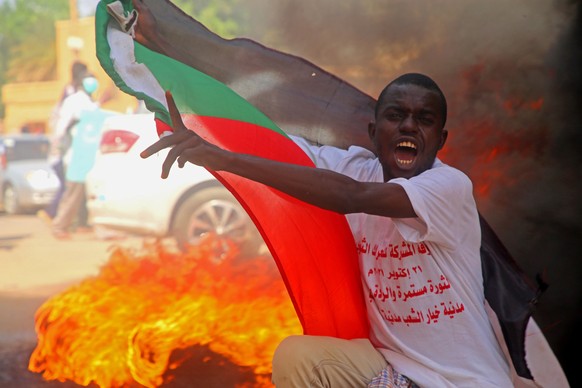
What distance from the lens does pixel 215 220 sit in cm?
424

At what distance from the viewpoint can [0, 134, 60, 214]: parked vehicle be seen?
4207 millimetres

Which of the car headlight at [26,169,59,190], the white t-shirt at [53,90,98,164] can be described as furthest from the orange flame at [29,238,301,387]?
the white t-shirt at [53,90,98,164]

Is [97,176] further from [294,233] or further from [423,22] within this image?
[423,22]

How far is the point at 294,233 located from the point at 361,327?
0.48 metres

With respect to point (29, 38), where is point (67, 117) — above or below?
below

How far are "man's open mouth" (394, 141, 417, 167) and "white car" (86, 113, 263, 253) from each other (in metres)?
1.47

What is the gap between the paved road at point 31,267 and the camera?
412 centimetres

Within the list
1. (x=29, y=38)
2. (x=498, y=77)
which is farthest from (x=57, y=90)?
(x=498, y=77)

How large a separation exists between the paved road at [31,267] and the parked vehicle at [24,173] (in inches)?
3.7

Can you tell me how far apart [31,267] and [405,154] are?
2.45 meters

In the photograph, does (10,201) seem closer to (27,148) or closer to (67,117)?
(27,148)

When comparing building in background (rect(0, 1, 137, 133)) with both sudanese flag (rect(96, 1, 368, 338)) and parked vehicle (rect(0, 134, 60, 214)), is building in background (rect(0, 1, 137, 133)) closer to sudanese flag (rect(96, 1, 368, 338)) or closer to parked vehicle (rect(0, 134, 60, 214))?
parked vehicle (rect(0, 134, 60, 214))

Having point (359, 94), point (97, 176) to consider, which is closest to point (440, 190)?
point (359, 94)

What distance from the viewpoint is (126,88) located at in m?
2.95
